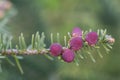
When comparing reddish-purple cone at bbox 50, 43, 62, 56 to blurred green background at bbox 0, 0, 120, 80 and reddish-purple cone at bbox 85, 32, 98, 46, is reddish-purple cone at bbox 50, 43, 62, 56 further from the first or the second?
blurred green background at bbox 0, 0, 120, 80

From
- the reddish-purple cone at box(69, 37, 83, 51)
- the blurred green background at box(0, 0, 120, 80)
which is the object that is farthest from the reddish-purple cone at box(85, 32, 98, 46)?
the blurred green background at box(0, 0, 120, 80)

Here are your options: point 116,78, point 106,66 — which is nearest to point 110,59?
point 106,66

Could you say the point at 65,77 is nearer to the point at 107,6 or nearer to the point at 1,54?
the point at 107,6

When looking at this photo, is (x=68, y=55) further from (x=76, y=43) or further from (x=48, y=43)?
(x=48, y=43)

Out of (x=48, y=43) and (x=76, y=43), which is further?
(x=48, y=43)

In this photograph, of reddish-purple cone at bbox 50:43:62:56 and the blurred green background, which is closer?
reddish-purple cone at bbox 50:43:62:56

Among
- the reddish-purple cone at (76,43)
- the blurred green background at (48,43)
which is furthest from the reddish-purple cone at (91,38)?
the blurred green background at (48,43)

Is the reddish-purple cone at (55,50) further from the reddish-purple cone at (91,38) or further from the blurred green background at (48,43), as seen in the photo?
the blurred green background at (48,43)

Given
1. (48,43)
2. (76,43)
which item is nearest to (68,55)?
(76,43)
